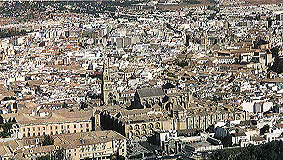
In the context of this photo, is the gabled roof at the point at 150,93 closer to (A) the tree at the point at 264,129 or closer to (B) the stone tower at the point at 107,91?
(B) the stone tower at the point at 107,91

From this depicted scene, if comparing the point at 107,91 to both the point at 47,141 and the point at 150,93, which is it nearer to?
the point at 150,93

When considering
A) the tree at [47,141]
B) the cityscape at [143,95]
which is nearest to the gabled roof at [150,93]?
the cityscape at [143,95]

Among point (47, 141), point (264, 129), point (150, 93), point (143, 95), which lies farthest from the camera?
point (150, 93)

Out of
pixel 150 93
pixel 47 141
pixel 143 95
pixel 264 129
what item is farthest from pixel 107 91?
pixel 264 129

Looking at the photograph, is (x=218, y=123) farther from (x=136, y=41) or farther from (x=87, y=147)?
(x=136, y=41)

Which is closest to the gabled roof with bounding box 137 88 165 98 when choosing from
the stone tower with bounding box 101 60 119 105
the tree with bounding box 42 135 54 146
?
the stone tower with bounding box 101 60 119 105

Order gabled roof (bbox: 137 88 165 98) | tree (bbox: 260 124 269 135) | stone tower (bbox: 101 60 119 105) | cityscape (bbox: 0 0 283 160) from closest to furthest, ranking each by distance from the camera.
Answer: cityscape (bbox: 0 0 283 160) → tree (bbox: 260 124 269 135) → gabled roof (bbox: 137 88 165 98) → stone tower (bbox: 101 60 119 105)

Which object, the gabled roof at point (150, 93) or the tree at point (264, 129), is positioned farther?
the gabled roof at point (150, 93)

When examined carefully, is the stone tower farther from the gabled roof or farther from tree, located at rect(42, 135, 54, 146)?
tree, located at rect(42, 135, 54, 146)
